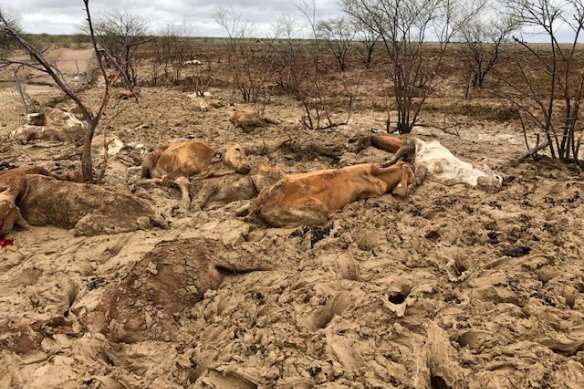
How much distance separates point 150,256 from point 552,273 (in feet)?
9.12

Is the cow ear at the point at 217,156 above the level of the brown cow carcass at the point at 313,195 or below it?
above

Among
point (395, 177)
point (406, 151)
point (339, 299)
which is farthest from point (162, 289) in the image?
point (406, 151)

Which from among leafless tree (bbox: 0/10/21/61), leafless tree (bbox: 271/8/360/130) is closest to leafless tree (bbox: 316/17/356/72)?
leafless tree (bbox: 271/8/360/130)

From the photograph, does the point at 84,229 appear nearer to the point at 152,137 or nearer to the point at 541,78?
the point at 152,137

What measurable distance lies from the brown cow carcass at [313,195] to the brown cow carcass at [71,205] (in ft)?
3.46

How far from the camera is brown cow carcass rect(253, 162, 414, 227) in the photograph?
13.1 ft

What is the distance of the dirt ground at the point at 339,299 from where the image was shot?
223 centimetres

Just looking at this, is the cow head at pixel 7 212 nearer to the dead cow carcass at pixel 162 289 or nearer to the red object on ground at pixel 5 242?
the red object on ground at pixel 5 242

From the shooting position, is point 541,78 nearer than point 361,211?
No

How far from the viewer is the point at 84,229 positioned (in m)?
3.91

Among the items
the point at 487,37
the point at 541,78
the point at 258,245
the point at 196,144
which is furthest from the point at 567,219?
the point at 487,37

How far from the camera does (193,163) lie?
5.27 meters

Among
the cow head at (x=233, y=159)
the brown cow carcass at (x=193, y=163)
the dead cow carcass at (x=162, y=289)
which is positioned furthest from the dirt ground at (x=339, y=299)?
the cow head at (x=233, y=159)

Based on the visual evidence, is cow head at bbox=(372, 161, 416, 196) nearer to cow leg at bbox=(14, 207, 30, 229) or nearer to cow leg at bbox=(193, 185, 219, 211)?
cow leg at bbox=(193, 185, 219, 211)
